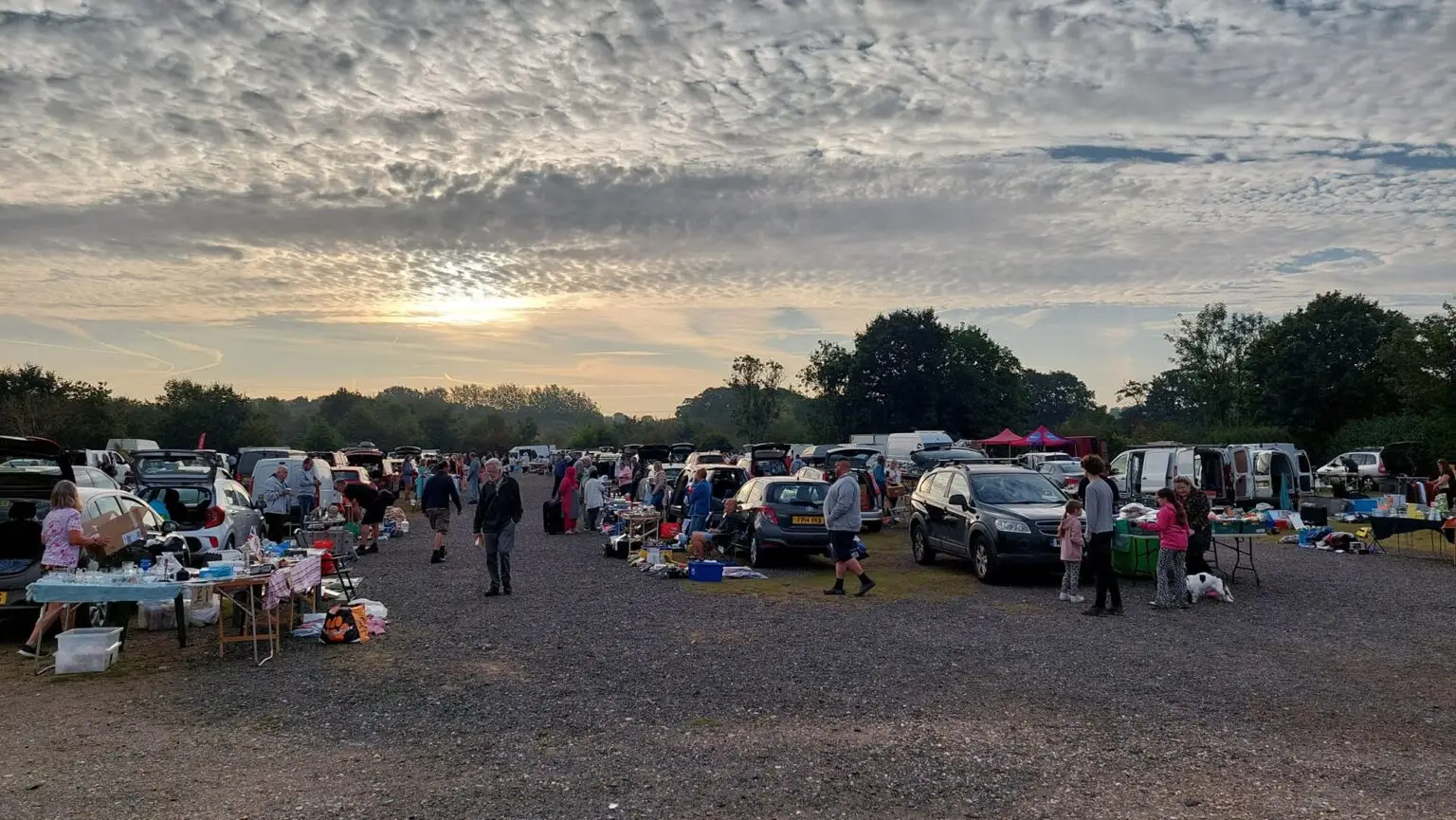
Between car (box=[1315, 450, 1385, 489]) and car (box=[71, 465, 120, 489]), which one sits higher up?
car (box=[1315, 450, 1385, 489])

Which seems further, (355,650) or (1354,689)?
(355,650)

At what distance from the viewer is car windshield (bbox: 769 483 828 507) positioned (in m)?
15.4

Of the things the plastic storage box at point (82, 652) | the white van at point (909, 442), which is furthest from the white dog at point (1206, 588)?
the white van at point (909, 442)

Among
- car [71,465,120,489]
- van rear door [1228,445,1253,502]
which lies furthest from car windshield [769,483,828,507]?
van rear door [1228,445,1253,502]

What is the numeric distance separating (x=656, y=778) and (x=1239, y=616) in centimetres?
792

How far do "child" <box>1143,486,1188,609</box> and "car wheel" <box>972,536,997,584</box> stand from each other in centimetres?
220

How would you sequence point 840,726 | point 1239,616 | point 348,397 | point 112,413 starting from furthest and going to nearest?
point 348,397 < point 112,413 < point 1239,616 < point 840,726

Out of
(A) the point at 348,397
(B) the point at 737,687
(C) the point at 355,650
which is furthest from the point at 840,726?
(A) the point at 348,397

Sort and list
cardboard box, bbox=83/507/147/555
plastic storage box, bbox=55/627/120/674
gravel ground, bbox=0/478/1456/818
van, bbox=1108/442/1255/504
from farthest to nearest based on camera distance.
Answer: van, bbox=1108/442/1255/504
cardboard box, bbox=83/507/147/555
plastic storage box, bbox=55/627/120/674
gravel ground, bbox=0/478/1456/818

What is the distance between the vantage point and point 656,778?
5.38 metres

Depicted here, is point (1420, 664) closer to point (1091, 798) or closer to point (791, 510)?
point (1091, 798)

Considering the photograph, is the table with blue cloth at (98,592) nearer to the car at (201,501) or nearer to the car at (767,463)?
the car at (201,501)

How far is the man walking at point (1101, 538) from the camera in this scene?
34.9 ft

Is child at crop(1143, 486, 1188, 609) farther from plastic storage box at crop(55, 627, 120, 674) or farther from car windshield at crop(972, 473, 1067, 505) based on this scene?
plastic storage box at crop(55, 627, 120, 674)
